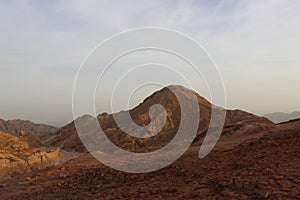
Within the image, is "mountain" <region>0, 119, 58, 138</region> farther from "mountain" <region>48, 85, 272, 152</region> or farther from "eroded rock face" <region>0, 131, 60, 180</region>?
"eroded rock face" <region>0, 131, 60, 180</region>

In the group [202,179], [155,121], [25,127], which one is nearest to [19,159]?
[202,179]

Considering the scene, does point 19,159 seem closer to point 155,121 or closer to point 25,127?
point 155,121

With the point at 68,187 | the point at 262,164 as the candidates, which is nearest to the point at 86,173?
the point at 68,187

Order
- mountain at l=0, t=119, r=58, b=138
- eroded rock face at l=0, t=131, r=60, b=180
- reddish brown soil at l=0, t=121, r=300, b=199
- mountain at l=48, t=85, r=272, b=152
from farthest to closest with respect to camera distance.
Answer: mountain at l=0, t=119, r=58, b=138, mountain at l=48, t=85, r=272, b=152, eroded rock face at l=0, t=131, r=60, b=180, reddish brown soil at l=0, t=121, r=300, b=199

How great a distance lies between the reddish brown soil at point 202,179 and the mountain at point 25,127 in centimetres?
8325

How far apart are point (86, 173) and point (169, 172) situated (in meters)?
4.62

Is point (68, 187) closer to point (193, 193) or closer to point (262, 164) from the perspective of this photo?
point (193, 193)

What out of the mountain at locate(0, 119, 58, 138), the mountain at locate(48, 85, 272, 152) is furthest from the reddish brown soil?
the mountain at locate(0, 119, 58, 138)

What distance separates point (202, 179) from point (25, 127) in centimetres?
10061

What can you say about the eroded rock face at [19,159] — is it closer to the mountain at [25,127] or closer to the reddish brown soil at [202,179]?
the reddish brown soil at [202,179]

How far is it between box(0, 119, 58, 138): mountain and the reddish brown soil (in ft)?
273

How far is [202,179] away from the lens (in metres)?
10.2

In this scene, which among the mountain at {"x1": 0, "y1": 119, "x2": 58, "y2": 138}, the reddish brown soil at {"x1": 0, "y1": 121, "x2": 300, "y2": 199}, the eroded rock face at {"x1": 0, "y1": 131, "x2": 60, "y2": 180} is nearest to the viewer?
the reddish brown soil at {"x1": 0, "y1": 121, "x2": 300, "y2": 199}

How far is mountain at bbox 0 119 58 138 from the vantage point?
92.0 m
